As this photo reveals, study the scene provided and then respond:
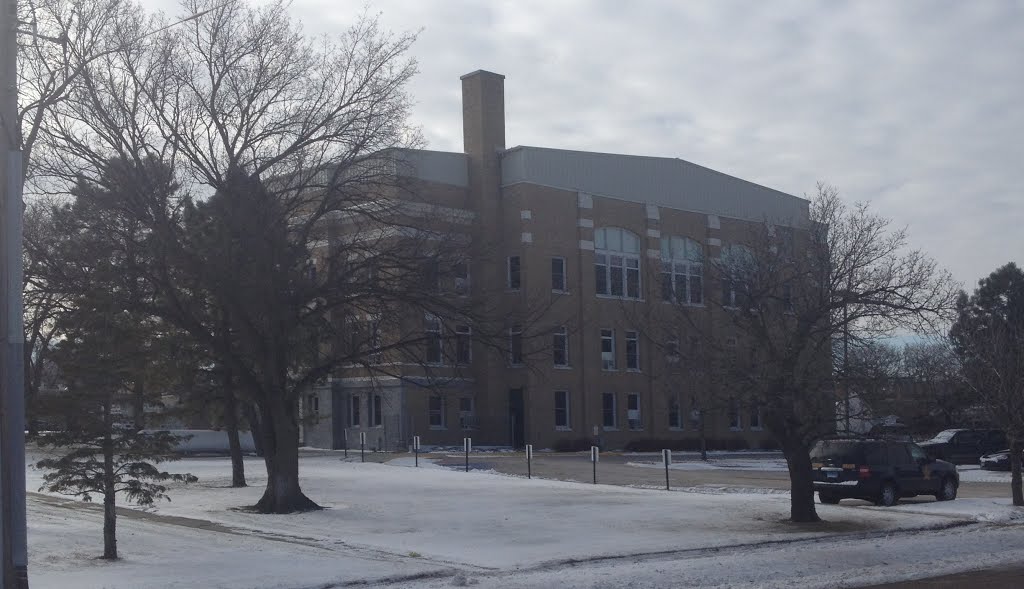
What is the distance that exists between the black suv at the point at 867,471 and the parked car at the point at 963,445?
20303mm

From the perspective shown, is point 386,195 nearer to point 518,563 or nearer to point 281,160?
point 281,160

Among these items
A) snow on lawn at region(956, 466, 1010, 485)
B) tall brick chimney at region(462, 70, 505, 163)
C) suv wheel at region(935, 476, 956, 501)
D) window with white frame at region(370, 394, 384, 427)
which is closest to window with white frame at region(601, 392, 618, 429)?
window with white frame at region(370, 394, 384, 427)

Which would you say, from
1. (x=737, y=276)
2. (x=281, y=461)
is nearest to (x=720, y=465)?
(x=281, y=461)

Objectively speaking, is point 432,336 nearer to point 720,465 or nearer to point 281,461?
point 281,461

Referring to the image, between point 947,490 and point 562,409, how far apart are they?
31966mm

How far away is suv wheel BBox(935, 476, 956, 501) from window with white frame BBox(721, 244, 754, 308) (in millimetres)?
8234

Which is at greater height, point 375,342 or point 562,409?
point 375,342

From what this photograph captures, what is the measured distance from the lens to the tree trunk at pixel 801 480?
2066 cm

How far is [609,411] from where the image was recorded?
195ft

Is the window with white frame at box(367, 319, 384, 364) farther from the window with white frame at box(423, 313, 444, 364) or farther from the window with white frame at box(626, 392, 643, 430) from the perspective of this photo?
the window with white frame at box(626, 392, 643, 430)

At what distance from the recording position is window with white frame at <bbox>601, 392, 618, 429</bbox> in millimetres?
59250

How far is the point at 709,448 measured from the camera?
2418 inches

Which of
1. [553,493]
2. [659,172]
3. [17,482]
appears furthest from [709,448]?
[17,482]

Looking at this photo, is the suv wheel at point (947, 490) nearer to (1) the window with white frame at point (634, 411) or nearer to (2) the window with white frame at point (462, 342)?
(2) the window with white frame at point (462, 342)
